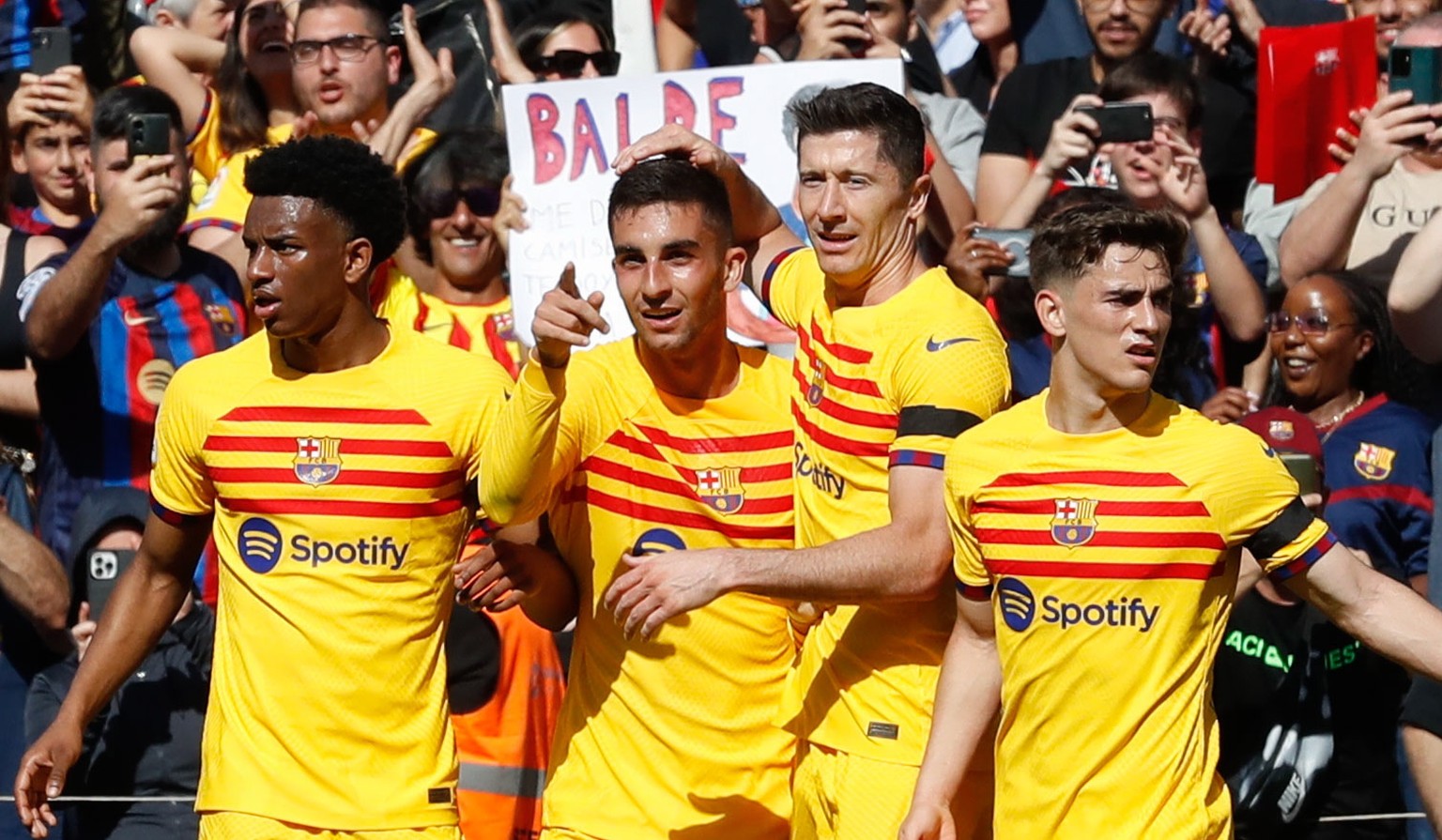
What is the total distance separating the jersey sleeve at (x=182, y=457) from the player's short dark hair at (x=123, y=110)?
1.96m

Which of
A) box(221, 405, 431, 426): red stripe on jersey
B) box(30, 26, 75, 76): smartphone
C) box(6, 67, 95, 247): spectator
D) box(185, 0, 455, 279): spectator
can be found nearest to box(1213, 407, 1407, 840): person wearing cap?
box(221, 405, 431, 426): red stripe on jersey

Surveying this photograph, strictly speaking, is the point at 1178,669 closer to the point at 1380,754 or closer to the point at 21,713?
the point at 1380,754

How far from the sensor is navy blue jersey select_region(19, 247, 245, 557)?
26.1 ft

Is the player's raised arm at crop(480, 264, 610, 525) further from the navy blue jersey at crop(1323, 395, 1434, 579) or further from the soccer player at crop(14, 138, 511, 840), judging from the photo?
the navy blue jersey at crop(1323, 395, 1434, 579)

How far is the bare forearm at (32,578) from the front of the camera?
7395 millimetres

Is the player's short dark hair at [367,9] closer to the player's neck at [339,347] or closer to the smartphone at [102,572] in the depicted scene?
the smartphone at [102,572]

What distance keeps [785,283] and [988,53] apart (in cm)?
398

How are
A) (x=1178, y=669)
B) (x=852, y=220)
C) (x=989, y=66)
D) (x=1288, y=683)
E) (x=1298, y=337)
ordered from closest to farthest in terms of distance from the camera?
(x=1178, y=669)
(x=852, y=220)
(x=1288, y=683)
(x=1298, y=337)
(x=989, y=66)

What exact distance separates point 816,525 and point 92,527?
2598 mm

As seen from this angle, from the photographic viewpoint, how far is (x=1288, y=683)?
7.23 metres

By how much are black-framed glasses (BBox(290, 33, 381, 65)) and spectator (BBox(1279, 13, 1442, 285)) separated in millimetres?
3483

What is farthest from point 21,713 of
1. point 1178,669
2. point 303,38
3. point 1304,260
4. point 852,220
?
point 1304,260

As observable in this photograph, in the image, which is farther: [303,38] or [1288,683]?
[303,38]

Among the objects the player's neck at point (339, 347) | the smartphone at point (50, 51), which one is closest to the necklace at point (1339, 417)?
the player's neck at point (339, 347)
